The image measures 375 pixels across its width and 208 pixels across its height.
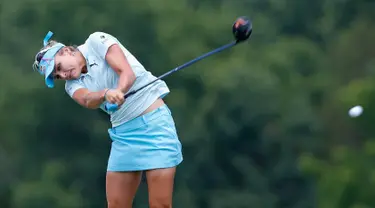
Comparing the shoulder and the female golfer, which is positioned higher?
the shoulder

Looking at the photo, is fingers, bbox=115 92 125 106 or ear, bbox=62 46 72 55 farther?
ear, bbox=62 46 72 55

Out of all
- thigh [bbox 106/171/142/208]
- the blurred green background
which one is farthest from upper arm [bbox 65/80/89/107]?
the blurred green background

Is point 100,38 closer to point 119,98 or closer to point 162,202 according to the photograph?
point 119,98

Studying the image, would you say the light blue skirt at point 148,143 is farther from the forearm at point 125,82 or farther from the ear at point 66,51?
the ear at point 66,51

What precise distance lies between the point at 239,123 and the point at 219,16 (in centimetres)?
443

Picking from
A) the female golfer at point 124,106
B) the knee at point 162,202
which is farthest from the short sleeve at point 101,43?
the knee at point 162,202

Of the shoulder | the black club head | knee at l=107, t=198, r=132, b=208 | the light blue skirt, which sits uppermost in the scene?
the black club head

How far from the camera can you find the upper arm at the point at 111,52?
3551mm

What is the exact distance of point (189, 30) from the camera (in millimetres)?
23641

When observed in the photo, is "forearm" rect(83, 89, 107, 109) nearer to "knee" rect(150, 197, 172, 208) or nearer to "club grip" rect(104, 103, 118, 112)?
"club grip" rect(104, 103, 118, 112)

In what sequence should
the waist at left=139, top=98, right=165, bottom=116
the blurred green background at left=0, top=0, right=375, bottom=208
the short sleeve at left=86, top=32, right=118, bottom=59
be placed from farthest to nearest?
1. the blurred green background at left=0, top=0, right=375, bottom=208
2. the waist at left=139, top=98, right=165, bottom=116
3. the short sleeve at left=86, top=32, right=118, bottom=59

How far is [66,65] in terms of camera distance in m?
3.59

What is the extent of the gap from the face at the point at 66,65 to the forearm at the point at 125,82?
6.5 inches

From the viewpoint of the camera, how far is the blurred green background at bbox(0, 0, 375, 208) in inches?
798
